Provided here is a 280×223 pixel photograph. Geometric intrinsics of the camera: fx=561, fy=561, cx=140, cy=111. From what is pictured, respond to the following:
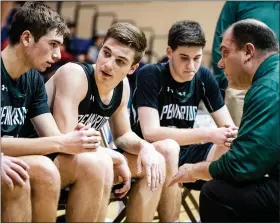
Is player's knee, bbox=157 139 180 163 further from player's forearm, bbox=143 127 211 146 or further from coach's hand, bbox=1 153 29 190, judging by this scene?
coach's hand, bbox=1 153 29 190

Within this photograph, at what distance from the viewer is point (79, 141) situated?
2.08 meters

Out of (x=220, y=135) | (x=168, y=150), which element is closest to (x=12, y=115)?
(x=168, y=150)

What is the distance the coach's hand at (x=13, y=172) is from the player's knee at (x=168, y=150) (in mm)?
707

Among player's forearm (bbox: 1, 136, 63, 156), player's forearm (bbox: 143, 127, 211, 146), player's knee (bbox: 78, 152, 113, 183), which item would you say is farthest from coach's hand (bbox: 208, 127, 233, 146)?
player's forearm (bbox: 1, 136, 63, 156)

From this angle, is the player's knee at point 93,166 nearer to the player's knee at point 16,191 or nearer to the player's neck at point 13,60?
the player's knee at point 16,191

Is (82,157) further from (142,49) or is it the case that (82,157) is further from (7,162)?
(142,49)

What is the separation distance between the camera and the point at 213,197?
6.91 ft

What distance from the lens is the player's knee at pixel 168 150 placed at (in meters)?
2.48

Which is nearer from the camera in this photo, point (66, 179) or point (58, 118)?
point (66, 179)

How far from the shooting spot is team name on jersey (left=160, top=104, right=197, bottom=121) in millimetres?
2740

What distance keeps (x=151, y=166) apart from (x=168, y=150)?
17cm

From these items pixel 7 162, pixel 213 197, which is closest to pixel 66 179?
pixel 7 162

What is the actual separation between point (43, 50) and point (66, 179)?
50 centimetres

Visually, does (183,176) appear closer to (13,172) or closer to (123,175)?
(123,175)
